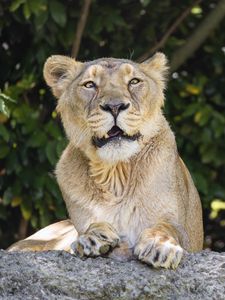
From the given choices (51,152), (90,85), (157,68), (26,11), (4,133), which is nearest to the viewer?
(90,85)

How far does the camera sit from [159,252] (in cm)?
550

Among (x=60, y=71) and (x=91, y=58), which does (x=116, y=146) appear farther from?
(x=91, y=58)

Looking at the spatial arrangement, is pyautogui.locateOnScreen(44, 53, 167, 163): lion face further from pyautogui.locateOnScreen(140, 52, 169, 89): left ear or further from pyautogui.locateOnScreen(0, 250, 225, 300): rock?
pyautogui.locateOnScreen(0, 250, 225, 300): rock

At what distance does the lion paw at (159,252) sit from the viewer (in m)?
5.45

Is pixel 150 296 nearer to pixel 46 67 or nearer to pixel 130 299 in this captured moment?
pixel 130 299

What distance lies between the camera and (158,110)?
251 inches

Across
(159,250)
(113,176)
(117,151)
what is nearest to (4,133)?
(113,176)

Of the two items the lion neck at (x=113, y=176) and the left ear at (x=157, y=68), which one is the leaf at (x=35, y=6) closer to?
the left ear at (x=157, y=68)

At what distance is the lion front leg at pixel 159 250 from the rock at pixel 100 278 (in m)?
0.04

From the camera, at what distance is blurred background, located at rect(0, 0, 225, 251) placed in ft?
27.6

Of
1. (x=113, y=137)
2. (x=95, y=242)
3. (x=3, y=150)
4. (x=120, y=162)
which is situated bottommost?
(x=95, y=242)

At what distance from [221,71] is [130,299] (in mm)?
4335

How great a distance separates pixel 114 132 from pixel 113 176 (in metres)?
0.35

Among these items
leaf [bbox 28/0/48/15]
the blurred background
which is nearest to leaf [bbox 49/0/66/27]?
the blurred background
